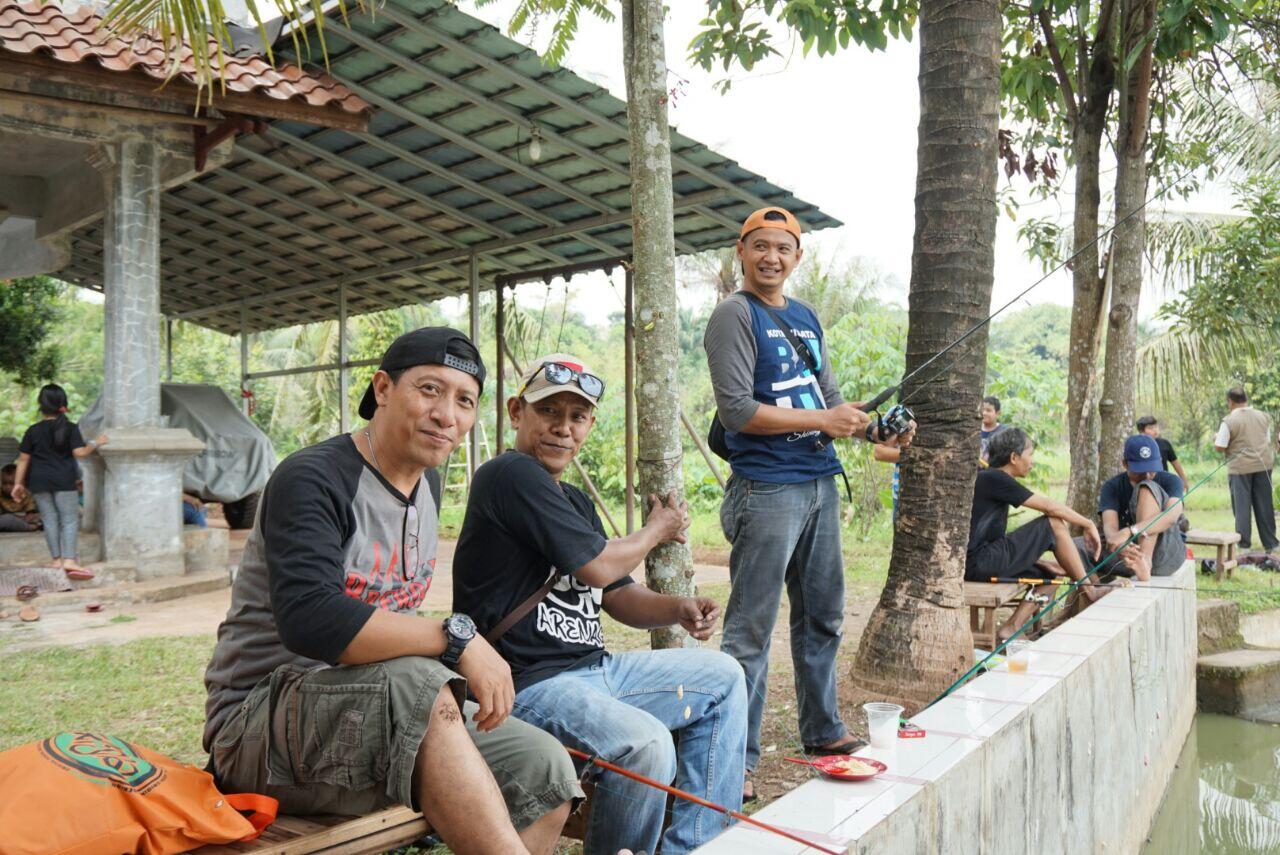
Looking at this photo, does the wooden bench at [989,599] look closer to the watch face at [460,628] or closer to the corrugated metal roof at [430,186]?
the watch face at [460,628]

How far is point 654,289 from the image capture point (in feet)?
12.9

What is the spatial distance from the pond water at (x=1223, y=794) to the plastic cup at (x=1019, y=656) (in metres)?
1.97

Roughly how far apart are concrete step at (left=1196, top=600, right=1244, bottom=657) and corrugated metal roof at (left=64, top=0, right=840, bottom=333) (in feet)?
15.4

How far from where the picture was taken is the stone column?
8.46 m

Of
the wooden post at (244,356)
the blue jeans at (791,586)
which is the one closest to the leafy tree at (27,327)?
the wooden post at (244,356)

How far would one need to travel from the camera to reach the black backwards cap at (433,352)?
8.19ft

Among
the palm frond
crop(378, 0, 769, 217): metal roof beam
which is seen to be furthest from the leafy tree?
the palm frond

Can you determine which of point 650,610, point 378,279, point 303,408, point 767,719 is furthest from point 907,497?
point 303,408

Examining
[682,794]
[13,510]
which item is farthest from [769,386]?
[13,510]

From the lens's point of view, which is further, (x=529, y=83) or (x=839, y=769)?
(x=529, y=83)

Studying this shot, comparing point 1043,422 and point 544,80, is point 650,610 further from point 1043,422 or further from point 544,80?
point 1043,422

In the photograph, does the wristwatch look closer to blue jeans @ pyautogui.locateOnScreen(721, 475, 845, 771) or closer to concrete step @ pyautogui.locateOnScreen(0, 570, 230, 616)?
blue jeans @ pyautogui.locateOnScreen(721, 475, 845, 771)

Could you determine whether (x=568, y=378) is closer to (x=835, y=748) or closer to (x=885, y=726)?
(x=885, y=726)

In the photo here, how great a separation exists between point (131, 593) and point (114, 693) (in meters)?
3.08
